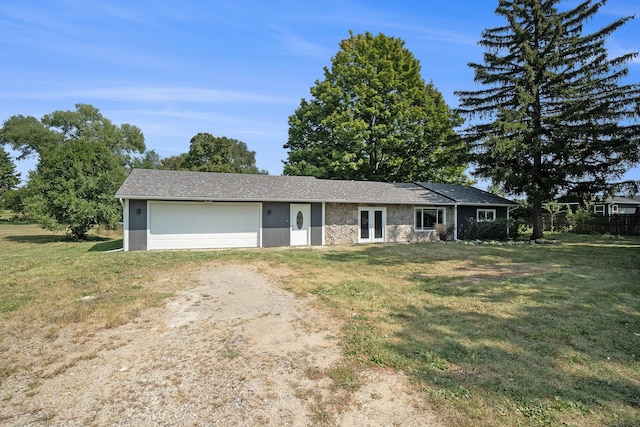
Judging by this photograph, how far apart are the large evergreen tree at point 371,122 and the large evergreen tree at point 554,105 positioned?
23.9ft

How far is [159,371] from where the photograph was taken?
3.79 meters

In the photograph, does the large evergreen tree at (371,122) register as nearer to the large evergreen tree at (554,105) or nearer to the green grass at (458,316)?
the large evergreen tree at (554,105)

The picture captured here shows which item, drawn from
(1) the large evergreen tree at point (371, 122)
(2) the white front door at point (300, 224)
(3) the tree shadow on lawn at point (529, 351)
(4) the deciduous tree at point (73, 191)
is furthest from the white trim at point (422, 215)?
(4) the deciduous tree at point (73, 191)

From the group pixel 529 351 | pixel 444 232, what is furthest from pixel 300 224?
pixel 529 351

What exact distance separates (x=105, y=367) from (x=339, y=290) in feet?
15.5

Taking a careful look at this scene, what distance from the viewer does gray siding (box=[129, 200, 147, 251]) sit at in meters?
14.1

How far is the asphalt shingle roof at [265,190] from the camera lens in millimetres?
14814

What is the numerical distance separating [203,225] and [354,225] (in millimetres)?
7724

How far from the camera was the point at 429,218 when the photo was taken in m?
19.5

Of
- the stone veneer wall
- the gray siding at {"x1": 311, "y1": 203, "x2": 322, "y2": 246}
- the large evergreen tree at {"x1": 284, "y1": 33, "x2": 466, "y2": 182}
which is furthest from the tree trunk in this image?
the gray siding at {"x1": 311, "y1": 203, "x2": 322, "y2": 246}

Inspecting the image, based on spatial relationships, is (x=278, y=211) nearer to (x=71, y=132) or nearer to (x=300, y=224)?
(x=300, y=224)

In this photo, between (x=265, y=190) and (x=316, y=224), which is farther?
(x=316, y=224)

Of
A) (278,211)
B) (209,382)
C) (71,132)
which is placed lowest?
(209,382)

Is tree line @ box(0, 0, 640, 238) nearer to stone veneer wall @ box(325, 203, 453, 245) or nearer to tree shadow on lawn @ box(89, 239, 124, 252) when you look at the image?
tree shadow on lawn @ box(89, 239, 124, 252)
